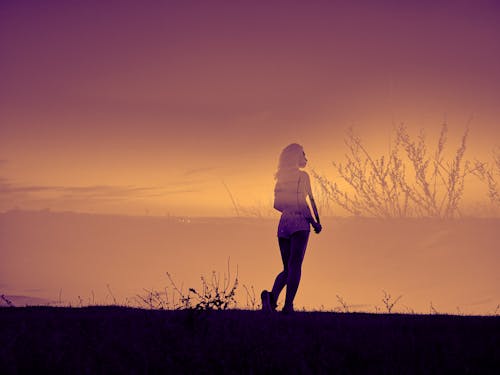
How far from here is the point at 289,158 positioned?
347 inches

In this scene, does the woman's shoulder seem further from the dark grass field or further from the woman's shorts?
the dark grass field

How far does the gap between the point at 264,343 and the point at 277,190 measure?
3.71m

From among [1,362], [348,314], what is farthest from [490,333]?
[1,362]

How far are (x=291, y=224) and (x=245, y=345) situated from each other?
11.0 ft

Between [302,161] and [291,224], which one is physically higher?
[302,161]

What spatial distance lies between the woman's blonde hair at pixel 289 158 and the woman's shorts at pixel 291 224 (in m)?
0.67

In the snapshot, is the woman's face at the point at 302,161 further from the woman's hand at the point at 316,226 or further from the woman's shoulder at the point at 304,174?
the woman's hand at the point at 316,226

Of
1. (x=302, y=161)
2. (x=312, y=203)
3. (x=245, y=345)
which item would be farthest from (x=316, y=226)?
(x=245, y=345)

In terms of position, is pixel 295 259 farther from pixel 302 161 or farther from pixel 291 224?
pixel 302 161

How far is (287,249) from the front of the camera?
8.95m

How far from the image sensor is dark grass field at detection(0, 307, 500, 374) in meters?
4.68

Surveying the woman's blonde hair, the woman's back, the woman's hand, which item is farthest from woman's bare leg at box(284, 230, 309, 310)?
the woman's blonde hair

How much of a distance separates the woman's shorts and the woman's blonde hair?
0.67m

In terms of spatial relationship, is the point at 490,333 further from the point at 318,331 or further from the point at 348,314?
the point at 348,314
